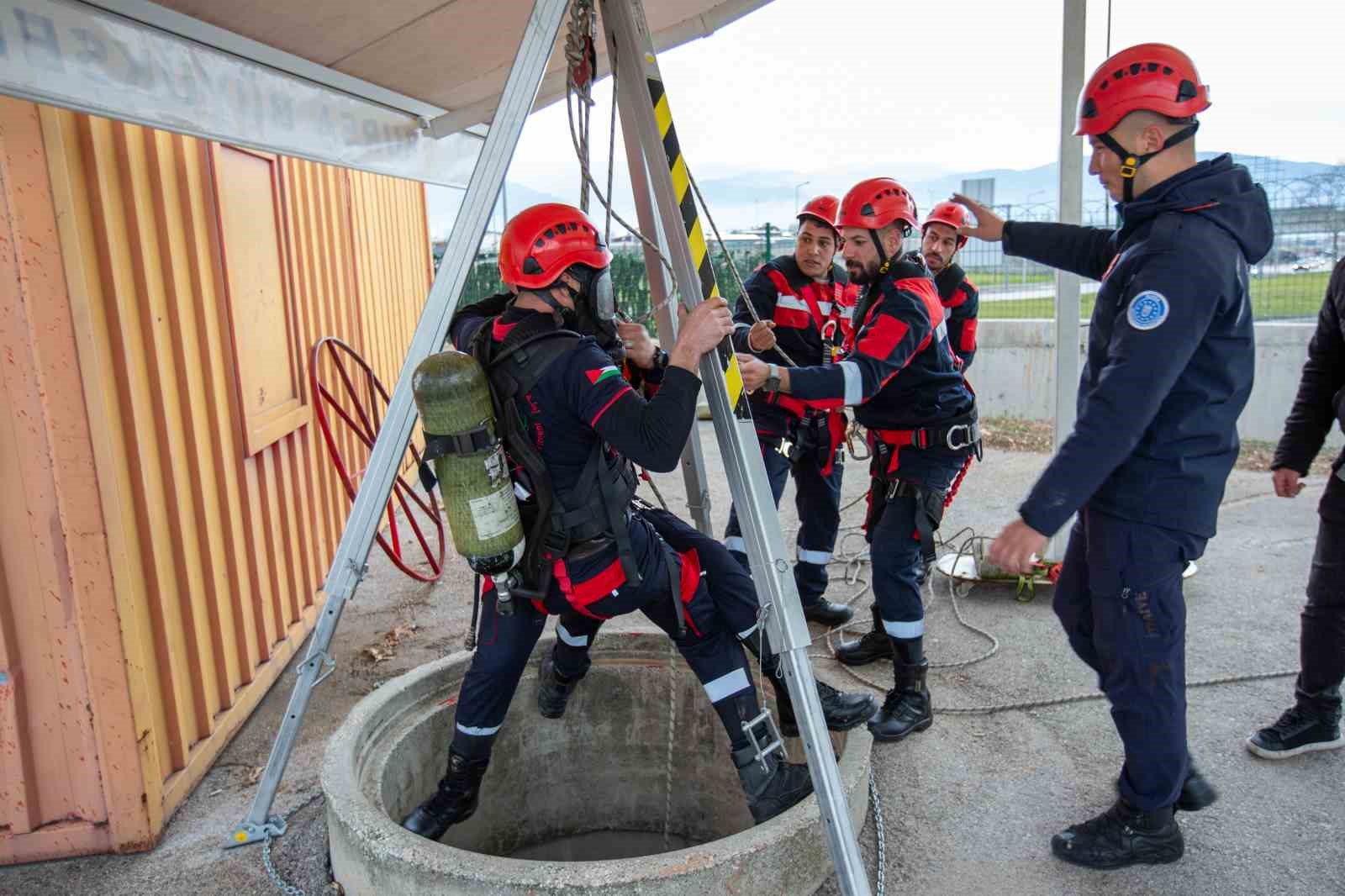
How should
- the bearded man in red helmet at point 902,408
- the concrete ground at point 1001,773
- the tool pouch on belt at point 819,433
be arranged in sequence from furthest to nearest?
the tool pouch on belt at point 819,433
the bearded man in red helmet at point 902,408
the concrete ground at point 1001,773

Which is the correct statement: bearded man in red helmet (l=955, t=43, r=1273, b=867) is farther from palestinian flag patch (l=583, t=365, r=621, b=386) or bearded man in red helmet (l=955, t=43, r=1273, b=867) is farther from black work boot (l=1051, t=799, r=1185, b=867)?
palestinian flag patch (l=583, t=365, r=621, b=386)

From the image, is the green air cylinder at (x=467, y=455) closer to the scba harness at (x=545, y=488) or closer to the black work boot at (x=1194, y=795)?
the scba harness at (x=545, y=488)

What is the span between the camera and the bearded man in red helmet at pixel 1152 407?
2523 mm

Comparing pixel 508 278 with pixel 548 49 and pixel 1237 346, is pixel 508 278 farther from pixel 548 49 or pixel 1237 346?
pixel 1237 346

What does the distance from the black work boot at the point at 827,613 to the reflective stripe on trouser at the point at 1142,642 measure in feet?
7.09

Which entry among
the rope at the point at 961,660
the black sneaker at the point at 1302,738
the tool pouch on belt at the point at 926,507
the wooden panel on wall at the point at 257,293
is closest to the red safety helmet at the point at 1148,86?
the tool pouch on belt at the point at 926,507

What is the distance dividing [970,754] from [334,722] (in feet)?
8.96

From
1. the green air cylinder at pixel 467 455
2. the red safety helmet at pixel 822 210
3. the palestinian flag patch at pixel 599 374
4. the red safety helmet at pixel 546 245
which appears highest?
the red safety helmet at pixel 822 210

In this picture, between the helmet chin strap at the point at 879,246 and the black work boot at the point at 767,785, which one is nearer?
the black work boot at the point at 767,785

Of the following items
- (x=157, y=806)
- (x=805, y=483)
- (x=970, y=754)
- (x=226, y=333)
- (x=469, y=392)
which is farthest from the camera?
(x=805, y=483)

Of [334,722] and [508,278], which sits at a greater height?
[508,278]

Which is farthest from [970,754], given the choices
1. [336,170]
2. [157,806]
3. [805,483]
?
[336,170]

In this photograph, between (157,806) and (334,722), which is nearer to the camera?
(157,806)

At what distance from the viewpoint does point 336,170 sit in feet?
20.3
